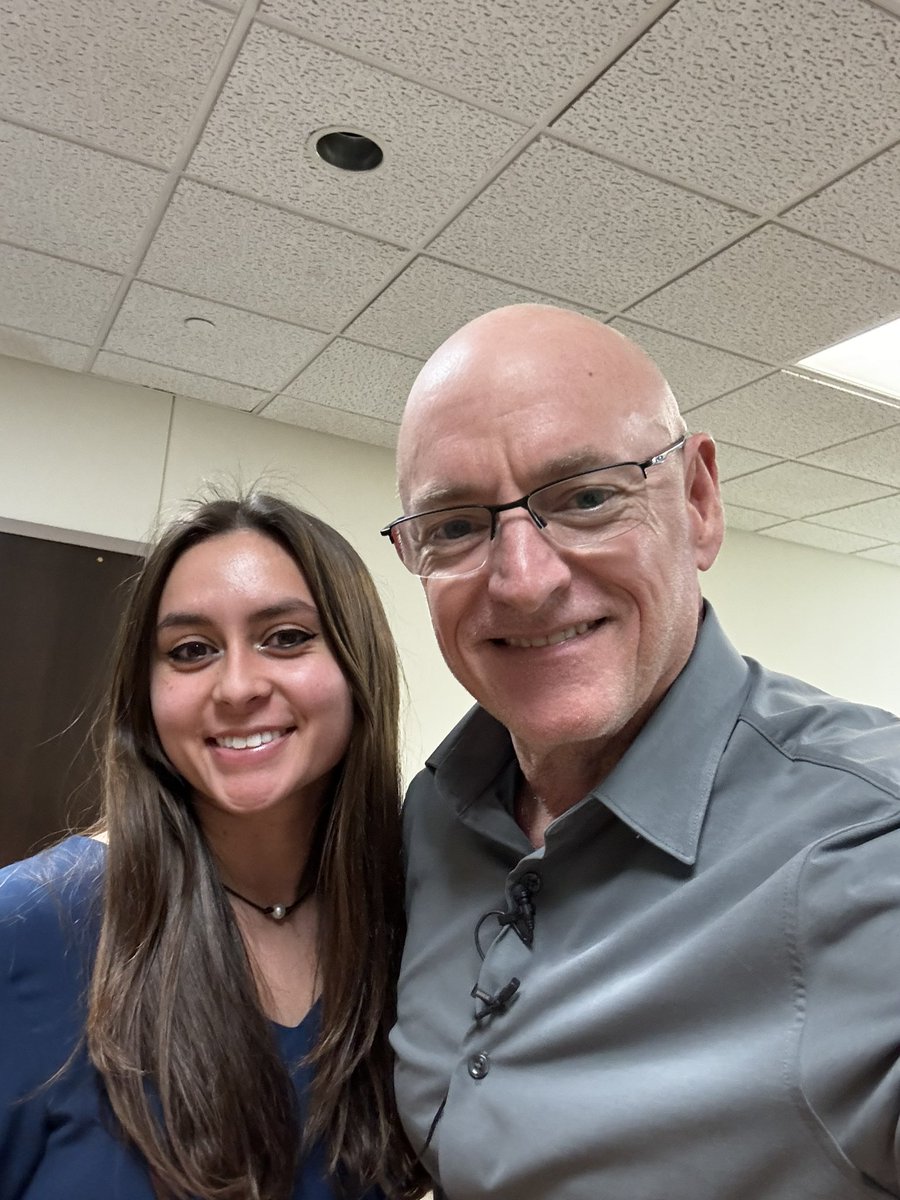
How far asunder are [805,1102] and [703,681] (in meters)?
0.41

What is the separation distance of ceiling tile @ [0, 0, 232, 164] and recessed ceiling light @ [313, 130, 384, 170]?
0.95 ft

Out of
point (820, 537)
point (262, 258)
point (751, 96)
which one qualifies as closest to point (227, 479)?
point (262, 258)

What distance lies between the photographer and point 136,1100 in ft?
3.40

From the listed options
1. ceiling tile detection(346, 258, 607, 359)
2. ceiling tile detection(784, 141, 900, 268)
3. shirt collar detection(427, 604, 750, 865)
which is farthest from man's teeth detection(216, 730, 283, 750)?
ceiling tile detection(784, 141, 900, 268)

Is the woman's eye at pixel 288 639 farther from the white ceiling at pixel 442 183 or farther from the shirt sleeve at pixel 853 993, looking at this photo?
the white ceiling at pixel 442 183

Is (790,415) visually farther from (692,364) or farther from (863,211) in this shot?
(863,211)

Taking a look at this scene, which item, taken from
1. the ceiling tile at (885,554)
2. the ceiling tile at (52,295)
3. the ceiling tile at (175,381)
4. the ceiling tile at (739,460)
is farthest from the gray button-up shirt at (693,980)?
the ceiling tile at (885,554)

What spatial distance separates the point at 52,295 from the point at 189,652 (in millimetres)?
2087

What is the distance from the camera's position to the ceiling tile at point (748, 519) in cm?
471

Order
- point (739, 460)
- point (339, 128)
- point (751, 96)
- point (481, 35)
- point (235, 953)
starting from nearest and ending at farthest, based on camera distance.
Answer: point (235, 953), point (481, 35), point (751, 96), point (339, 128), point (739, 460)

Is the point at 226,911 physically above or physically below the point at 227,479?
below

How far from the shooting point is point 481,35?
1.66 m

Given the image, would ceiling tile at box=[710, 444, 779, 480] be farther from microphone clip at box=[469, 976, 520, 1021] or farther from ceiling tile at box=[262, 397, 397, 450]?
A: microphone clip at box=[469, 976, 520, 1021]

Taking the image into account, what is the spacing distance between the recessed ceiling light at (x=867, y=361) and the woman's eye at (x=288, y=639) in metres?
2.29
